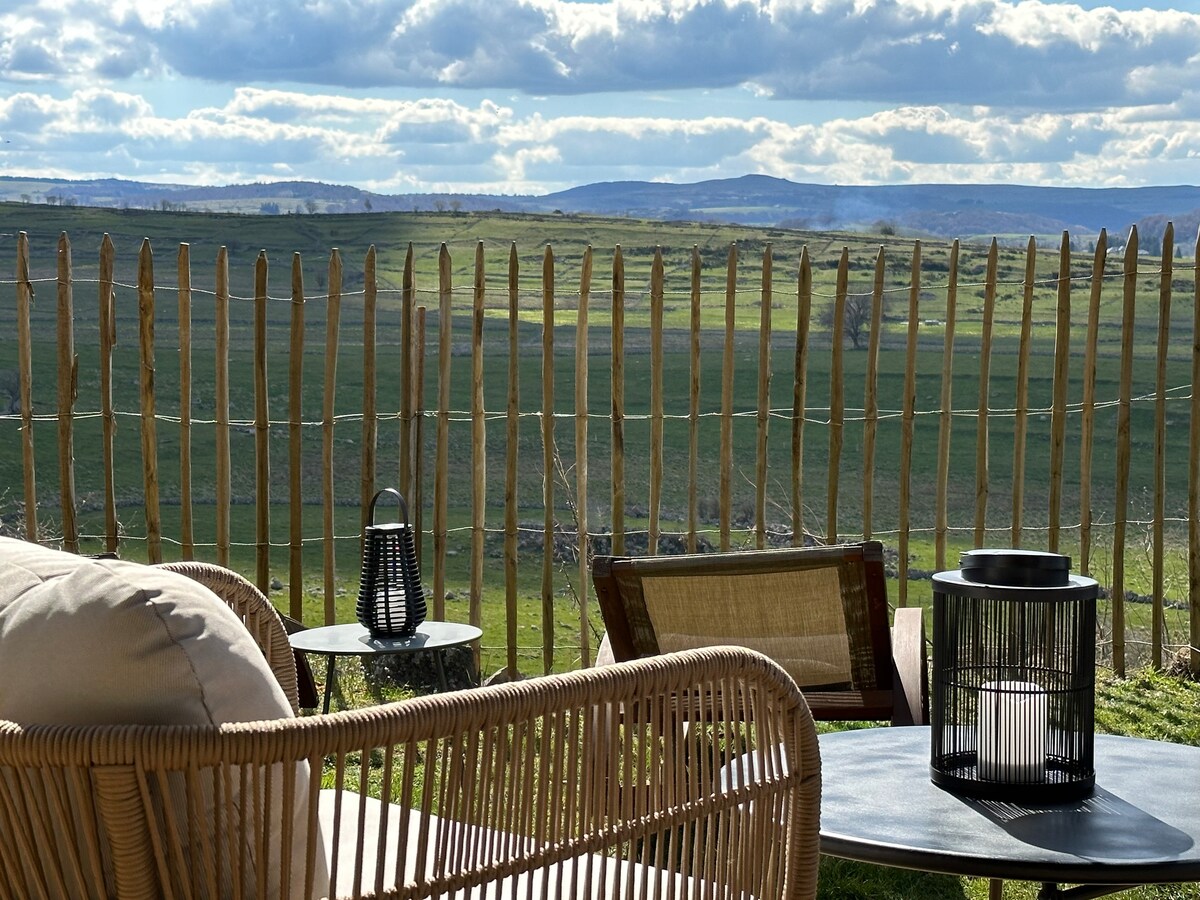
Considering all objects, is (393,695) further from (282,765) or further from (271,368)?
(271,368)

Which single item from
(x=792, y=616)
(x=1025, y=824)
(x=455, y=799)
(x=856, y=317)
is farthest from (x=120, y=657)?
(x=856, y=317)

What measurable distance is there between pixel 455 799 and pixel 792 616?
5.19 ft

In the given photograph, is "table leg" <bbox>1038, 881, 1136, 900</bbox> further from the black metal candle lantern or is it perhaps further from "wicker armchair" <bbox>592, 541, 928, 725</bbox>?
"wicker armchair" <bbox>592, 541, 928, 725</bbox>

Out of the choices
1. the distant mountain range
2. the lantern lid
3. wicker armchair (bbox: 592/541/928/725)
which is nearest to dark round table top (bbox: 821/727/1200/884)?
the lantern lid

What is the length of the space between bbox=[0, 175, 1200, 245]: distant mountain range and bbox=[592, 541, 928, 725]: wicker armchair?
29220mm

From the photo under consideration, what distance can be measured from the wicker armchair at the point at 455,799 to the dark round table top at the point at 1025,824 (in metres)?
0.12

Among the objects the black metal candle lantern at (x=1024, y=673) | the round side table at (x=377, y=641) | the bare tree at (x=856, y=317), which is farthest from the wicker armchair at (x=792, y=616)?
the bare tree at (x=856, y=317)

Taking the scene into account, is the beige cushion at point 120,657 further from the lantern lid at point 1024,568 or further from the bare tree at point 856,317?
the bare tree at point 856,317

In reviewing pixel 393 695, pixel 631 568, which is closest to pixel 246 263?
pixel 393 695

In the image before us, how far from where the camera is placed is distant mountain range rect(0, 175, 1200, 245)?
109 ft

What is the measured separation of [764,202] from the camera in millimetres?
47625

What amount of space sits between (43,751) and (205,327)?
80.7ft

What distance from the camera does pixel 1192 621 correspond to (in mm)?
4707

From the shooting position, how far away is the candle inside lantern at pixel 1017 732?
168 cm
